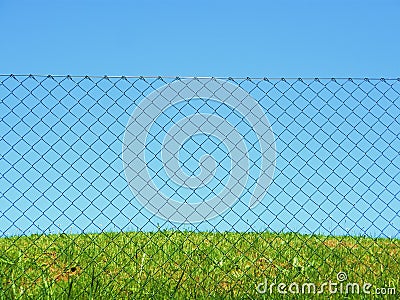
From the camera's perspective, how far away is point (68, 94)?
12.9 ft

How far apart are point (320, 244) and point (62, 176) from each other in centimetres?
316

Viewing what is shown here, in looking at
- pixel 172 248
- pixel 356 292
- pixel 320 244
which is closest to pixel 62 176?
pixel 172 248

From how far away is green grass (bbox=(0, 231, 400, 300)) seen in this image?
163 inches

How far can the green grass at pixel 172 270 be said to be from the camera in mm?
4145
